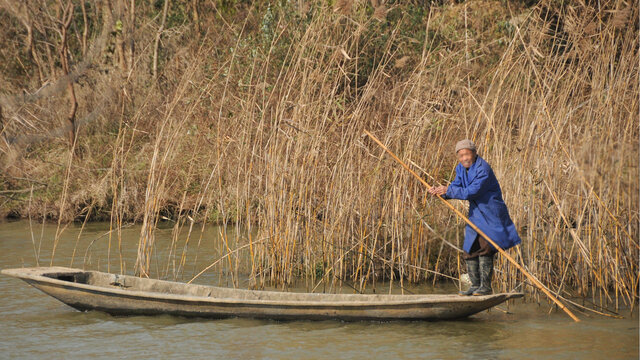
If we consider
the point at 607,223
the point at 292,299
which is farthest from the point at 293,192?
the point at 607,223

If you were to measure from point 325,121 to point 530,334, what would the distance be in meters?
2.44

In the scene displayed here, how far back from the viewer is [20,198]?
12750mm

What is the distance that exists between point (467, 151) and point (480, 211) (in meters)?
0.45

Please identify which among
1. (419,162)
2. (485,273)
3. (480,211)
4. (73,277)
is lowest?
(73,277)

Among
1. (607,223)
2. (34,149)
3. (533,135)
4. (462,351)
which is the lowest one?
(462,351)

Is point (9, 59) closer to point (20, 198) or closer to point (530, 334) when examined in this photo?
point (20, 198)

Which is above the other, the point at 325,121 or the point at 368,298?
the point at 325,121

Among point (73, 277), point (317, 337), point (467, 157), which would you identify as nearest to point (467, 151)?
point (467, 157)

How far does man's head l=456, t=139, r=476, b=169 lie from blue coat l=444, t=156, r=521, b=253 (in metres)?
0.04

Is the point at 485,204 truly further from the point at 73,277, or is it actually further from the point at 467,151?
the point at 73,277

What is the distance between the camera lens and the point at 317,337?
19.1 ft

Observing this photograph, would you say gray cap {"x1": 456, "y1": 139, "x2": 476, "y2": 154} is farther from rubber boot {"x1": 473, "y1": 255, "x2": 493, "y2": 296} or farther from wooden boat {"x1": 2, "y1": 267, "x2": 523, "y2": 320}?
wooden boat {"x1": 2, "y1": 267, "x2": 523, "y2": 320}

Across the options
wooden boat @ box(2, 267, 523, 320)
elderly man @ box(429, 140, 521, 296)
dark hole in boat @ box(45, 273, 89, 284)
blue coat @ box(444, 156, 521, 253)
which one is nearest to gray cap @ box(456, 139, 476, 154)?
elderly man @ box(429, 140, 521, 296)

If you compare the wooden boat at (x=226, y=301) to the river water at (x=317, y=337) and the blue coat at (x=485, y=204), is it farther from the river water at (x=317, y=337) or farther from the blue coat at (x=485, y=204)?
the blue coat at (x=485, y=204)
